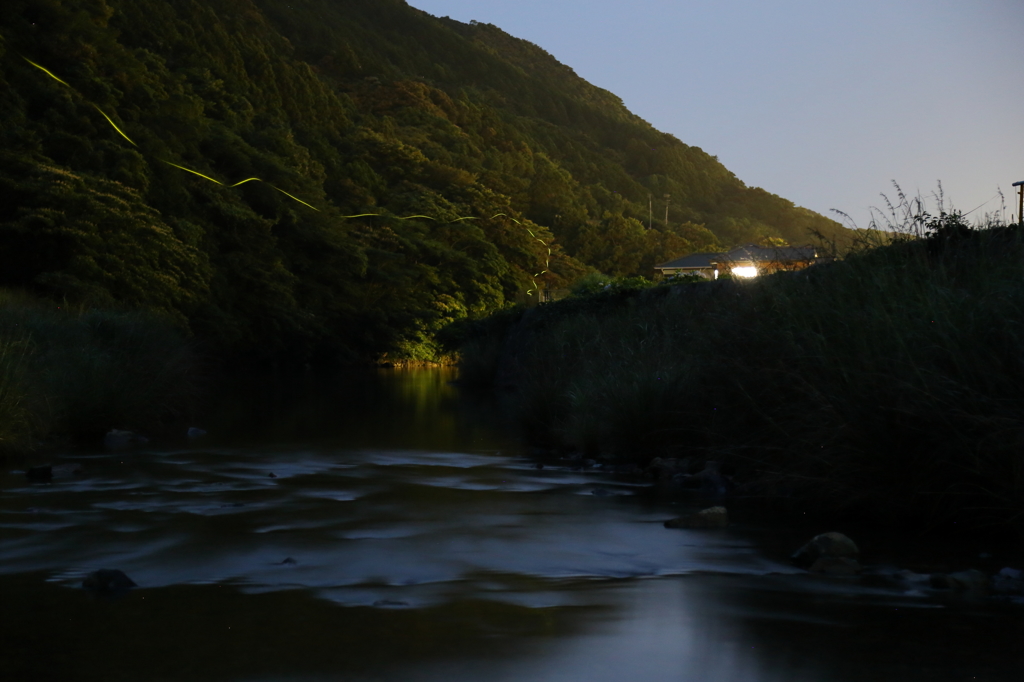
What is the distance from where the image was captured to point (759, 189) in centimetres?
14050

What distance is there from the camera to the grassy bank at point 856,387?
5.94 m

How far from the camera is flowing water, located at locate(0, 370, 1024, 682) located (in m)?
3.78

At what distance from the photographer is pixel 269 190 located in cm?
4581

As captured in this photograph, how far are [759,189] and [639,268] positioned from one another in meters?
58.3

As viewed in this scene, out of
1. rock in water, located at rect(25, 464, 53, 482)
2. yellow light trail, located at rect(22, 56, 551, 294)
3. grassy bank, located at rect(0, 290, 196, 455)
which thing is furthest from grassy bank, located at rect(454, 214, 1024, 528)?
yellow light trail, located at rect(22, 56, 551, 294)

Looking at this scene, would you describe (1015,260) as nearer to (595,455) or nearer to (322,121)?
(595,455)

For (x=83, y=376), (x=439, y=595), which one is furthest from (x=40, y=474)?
(x=439, y=595)

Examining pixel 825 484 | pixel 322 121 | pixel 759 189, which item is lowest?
pixel 825 484

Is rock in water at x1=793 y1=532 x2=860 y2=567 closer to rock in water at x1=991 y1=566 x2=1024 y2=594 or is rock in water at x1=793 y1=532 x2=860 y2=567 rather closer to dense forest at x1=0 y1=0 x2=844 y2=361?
rock in water at x1=991 y1=566 x2=1024 y2=594

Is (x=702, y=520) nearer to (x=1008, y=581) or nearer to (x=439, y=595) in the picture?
(x=1008, y=581)

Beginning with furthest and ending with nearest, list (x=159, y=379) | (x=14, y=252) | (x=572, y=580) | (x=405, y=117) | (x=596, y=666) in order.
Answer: (x=405, y=117), (x=14, y=252), (x=159, y=379), (x=572, y=580), (x=596, y=666)

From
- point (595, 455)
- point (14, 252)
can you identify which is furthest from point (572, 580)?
point (14, 252)

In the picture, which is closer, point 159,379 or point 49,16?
point 159,379

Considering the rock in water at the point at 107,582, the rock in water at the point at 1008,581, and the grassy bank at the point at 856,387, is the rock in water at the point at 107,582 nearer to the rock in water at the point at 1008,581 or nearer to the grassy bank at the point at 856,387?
the rock in water at the point at 1008,581
